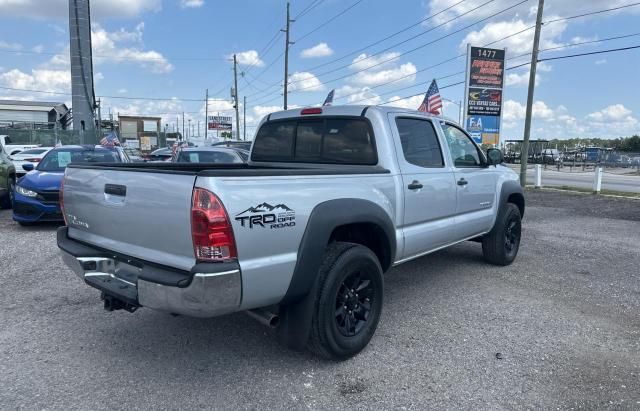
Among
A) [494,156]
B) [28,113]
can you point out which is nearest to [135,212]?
[494,156]

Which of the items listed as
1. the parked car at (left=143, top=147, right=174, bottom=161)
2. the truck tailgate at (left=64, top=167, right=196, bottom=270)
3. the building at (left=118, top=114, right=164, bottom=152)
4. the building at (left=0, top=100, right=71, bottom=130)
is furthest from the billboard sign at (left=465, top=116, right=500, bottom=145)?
the building at (left=118, top=114, right=164, bottom=152)

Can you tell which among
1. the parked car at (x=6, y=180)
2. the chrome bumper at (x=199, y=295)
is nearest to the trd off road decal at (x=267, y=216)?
the chrome bumper at (x=199, y=295)

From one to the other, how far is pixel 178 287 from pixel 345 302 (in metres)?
1.38

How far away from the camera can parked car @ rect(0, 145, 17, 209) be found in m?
10.2

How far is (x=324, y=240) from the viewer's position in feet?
10.7

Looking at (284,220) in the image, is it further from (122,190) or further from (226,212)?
(122,190)

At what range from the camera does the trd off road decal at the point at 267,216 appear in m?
2.79

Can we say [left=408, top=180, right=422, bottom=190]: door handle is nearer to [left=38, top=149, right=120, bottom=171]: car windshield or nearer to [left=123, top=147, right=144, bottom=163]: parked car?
[left=123, top=147, right=144, bottom=163]: parked car

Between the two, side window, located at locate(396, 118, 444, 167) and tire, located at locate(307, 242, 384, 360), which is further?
side window, located at locate(396, 118, 444, 167)

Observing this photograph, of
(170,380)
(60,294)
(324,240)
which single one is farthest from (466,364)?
(60,294)

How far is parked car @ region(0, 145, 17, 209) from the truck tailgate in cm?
807

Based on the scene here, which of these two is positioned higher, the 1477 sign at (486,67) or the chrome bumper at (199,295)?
the 1477 sign at (486,67)

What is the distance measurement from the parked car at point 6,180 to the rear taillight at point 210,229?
31.3ft

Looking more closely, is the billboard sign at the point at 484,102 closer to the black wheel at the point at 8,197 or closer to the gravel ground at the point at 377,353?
the gravel ground at the point at 377,353
